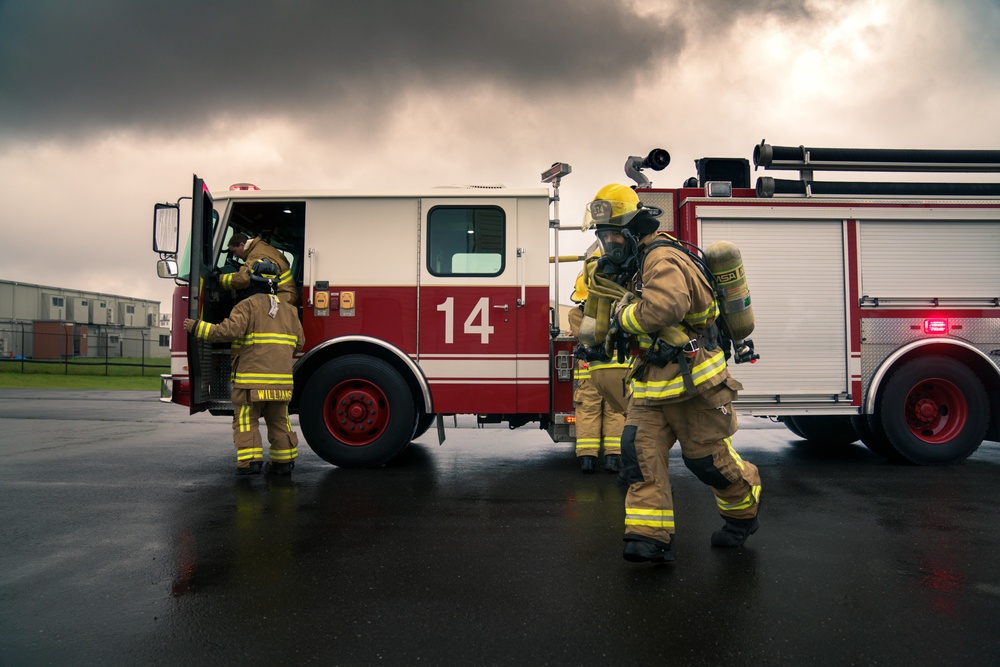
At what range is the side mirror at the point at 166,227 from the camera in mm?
6016

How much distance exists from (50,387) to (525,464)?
56.3 ft

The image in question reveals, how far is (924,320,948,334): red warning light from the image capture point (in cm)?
652

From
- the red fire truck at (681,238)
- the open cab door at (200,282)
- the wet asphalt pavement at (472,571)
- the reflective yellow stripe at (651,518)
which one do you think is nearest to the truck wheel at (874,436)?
the red fire truck at (681,238)

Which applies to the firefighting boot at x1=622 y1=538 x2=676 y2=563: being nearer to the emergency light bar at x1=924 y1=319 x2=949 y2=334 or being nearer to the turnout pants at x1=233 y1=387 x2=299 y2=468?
the turnout pants at x1=233 y1=387 x2=299 y2=468

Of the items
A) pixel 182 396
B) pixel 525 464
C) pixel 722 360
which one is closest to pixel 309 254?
pixel 182 396

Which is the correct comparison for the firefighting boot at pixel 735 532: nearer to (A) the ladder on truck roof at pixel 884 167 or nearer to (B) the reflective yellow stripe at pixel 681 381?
(B) the reflective yellow stripe at pixel 681 381

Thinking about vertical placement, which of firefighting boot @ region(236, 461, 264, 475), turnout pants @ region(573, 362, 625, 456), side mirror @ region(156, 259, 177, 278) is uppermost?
side mirror @ region(156, 259, 177, 278)

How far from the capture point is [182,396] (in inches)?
243

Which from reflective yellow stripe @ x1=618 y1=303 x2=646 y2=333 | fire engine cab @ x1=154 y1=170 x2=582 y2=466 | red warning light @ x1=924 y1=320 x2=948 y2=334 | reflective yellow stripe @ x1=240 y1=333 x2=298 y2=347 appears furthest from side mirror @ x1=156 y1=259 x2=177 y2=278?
red warning light @ x1=924 y1=320 x2=948 y2=334

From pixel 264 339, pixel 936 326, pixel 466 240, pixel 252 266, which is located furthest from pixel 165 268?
pixel 936 326

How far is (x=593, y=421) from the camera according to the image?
6.14 metres

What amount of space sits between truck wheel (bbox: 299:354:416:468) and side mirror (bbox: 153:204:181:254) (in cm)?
167

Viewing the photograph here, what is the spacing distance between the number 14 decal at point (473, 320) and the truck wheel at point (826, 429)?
13.6 ft

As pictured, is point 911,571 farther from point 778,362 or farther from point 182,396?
point 182,396
